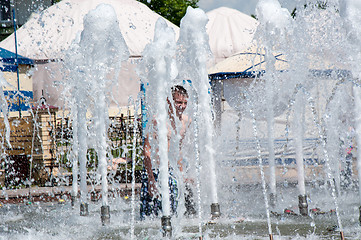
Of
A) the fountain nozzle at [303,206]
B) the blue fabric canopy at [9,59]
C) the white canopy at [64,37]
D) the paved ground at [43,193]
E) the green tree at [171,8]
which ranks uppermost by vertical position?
the green tree at [171,8]

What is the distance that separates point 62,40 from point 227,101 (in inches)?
383

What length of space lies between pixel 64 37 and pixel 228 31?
7.43m

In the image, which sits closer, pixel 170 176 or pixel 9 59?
pixel 170 176

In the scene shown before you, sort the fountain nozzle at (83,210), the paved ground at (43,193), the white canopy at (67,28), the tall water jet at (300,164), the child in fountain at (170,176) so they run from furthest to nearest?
the white canopy at (67,28)
the paved ground at (43,193)
the fountain nozzle at (83,210)
the tall water jet at (300,164)
the child in fountain at (170,176)

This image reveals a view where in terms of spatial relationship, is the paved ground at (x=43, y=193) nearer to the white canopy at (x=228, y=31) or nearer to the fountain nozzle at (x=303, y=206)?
the fountain nozzle at (x=303, y=206)

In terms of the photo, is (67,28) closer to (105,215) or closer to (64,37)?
(64,37)

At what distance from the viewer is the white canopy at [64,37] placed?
1847 centimetres

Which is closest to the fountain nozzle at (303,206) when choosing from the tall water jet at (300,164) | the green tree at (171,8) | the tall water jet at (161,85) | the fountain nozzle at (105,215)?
the tall water jet at (300,164)

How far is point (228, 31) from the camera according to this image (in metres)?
22.7


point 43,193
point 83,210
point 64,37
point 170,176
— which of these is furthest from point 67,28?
point 170,176

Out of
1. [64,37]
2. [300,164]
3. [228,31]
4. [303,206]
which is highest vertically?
[228,31]

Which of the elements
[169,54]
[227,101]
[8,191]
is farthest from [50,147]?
[169,54]

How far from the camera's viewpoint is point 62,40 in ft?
61.6

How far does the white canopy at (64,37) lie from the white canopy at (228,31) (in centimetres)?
298
